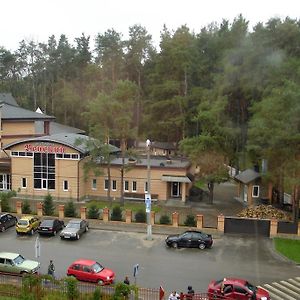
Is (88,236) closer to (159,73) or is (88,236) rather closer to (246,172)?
(246,172)

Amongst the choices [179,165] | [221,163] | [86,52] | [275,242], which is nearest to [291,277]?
[275,242]

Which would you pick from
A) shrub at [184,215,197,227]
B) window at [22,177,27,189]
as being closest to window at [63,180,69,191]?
window at [22,177,27,189]

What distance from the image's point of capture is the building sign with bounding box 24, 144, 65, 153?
41531mm

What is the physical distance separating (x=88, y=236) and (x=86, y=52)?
70.2 meters

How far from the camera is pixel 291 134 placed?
3011 cm

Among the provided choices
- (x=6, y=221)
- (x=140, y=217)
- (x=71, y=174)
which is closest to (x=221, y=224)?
(x=140, y=217)

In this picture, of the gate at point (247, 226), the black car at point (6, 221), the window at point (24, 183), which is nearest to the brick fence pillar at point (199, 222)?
the gate at point (247, 226)

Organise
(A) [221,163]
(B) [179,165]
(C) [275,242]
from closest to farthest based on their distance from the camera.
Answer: (C) [275,242] < (A) [221,163] < (B) [179,165]

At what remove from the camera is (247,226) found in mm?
31562

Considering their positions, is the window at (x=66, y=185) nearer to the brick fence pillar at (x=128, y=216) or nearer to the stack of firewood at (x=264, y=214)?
the brick fence pillar at (x=128, y=216)

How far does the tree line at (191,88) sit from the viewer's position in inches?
1342

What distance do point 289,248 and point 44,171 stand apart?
24.3 meters

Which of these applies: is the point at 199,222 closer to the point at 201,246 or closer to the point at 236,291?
the point at 201,246

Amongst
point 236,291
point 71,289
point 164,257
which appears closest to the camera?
point 71,289
